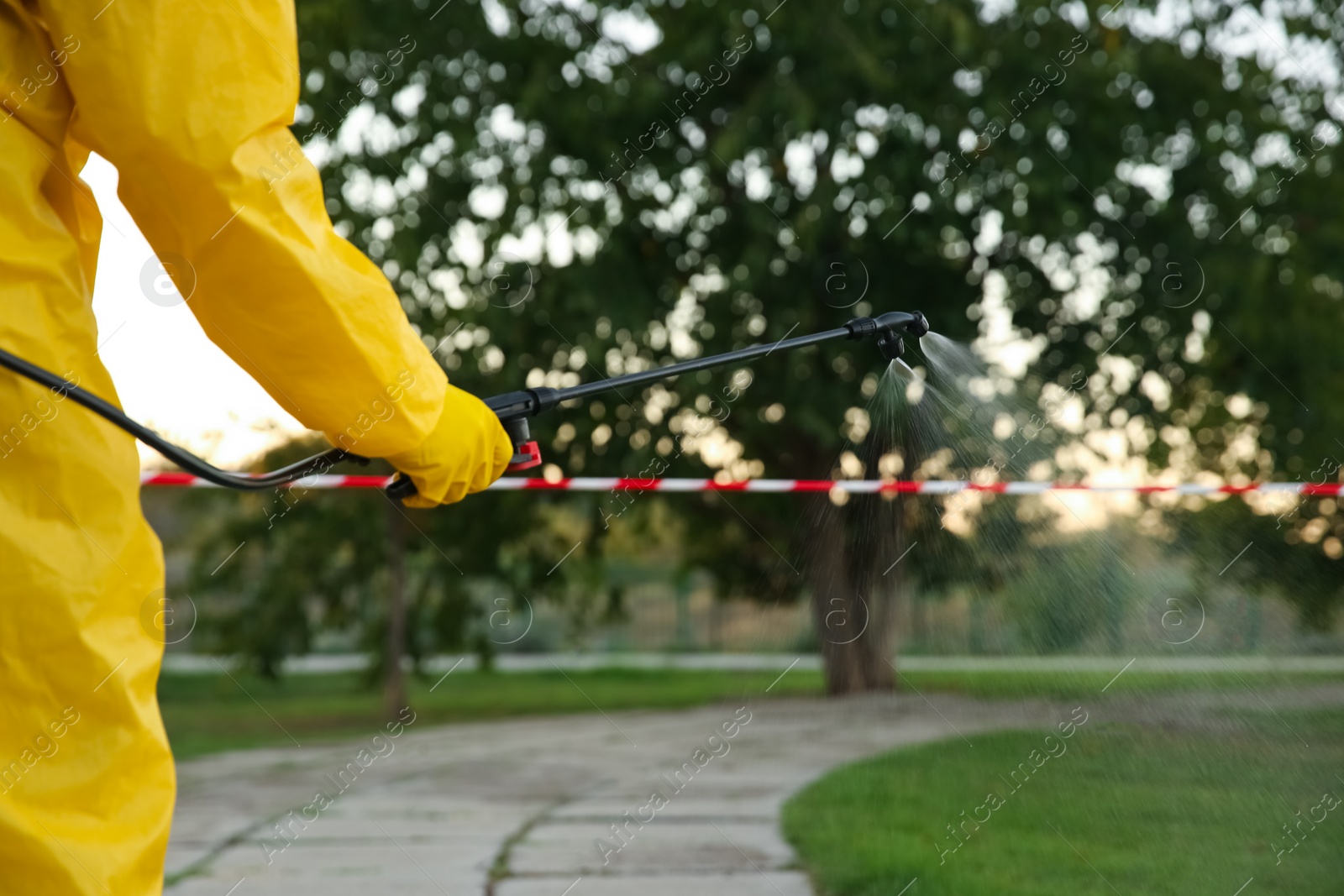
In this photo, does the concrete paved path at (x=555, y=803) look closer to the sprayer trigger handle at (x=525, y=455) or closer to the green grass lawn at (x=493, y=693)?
the green grass lawn at (x=493, y=693)

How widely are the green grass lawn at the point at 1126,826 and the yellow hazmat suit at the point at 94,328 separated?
2.59 meters

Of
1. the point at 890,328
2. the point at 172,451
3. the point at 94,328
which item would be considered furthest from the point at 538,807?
the point at 94,328

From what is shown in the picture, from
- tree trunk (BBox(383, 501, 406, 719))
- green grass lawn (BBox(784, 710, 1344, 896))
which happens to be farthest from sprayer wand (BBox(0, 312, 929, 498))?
tree trunk (BBox(383, 501, 406, 719))

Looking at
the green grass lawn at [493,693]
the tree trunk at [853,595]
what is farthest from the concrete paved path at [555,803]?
the tree trunk at [853,595]

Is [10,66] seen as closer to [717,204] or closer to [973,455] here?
[973,455]

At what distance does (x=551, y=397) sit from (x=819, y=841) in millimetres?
2646

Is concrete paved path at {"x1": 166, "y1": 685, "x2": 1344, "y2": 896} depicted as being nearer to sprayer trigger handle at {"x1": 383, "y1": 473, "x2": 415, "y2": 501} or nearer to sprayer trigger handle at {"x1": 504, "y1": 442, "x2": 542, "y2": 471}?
sprayer trigger handle at {"x1": 504, "y1": 442, "x2": 542, "y2": 471}

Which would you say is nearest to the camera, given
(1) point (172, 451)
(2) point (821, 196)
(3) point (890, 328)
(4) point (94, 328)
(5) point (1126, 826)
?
(4) point (94, 328)

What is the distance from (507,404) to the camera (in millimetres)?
2121

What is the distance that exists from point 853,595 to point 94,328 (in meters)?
7.15

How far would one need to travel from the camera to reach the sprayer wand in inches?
64.2

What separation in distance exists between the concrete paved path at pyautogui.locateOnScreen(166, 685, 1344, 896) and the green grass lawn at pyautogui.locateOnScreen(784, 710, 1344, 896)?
111mm

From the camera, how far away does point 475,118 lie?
8.72 m

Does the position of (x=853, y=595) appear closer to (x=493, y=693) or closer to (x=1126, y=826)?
(x=1126, y=826)
